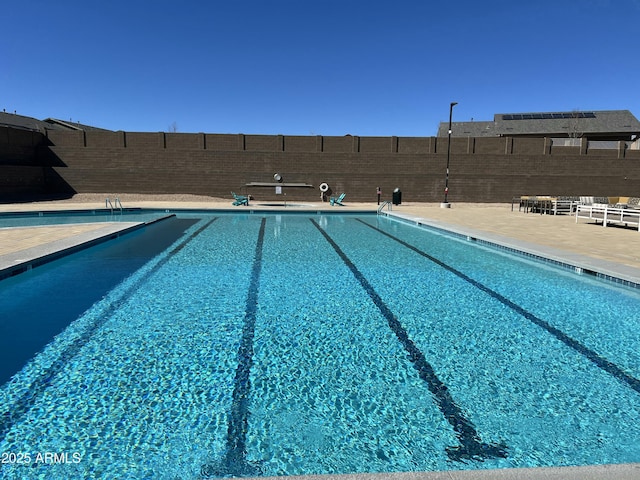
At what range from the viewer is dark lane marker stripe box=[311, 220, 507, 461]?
104 inches

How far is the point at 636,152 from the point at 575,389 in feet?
108

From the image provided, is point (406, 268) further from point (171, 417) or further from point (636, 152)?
point (636, 152)

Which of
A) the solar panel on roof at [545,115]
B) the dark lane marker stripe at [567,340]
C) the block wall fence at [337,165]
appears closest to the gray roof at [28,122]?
the block wall fence at [337,165]

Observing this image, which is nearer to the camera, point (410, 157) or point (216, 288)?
point (216, 288)

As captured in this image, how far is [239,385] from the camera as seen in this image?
11.7ft

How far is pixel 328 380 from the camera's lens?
365 centimetres

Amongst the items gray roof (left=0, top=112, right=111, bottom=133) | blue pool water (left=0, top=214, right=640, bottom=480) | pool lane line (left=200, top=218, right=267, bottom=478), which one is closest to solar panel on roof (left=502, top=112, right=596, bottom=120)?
blue pool water (left=0, top=214, right=640, bottom=480)

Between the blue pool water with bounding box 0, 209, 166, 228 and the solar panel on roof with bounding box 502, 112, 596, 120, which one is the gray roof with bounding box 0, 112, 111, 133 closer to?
the blue pool water with bounding box 0, 209, 166, 228

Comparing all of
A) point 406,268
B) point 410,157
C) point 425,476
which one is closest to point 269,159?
point 410,157

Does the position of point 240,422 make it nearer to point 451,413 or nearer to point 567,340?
point 451,413

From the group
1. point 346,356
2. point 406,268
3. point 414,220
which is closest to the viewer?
point 346,356

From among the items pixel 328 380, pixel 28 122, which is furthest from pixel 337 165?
pixel 28 122

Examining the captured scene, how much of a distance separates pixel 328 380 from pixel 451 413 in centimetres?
111

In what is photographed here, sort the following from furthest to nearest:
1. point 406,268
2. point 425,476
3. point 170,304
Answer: point 406,268
point 170,304
point 425,476
